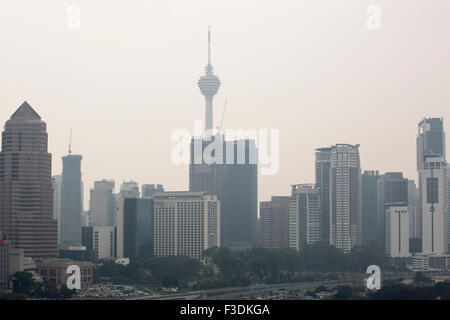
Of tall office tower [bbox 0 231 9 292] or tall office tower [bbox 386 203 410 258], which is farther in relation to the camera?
tall office tower [bbox 386 203 410 258]

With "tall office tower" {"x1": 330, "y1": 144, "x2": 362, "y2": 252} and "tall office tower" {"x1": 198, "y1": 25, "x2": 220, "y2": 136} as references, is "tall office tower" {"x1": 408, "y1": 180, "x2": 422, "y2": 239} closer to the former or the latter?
"tall office tower" {"x1": 330, "y1": 144, "x2": 362, "y2": 252}

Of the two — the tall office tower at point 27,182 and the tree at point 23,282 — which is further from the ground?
the tall office tower at point 27,182

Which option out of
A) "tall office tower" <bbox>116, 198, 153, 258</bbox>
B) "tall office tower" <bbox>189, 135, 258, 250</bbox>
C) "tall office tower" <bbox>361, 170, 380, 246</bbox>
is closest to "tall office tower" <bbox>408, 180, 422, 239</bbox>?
"tall office tower" <bbox>361, 170, 380, 246</bbox>

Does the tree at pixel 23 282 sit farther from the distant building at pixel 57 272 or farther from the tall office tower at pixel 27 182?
the tall office tower at pixel 27 182

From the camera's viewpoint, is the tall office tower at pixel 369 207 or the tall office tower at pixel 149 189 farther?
Result: the tall office tower at pixel 149 189

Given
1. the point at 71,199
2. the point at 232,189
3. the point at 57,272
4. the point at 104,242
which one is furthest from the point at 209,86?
the point at 57,272

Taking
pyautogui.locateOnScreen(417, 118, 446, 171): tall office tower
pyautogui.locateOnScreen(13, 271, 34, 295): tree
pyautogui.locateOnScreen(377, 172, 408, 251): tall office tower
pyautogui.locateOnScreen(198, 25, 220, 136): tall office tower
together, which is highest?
pyautogui.locateOnScreen(198, 25, 220, 136): tall office tower

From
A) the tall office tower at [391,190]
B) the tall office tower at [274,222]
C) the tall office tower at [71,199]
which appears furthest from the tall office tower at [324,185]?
the tall office tower at [71,199]
